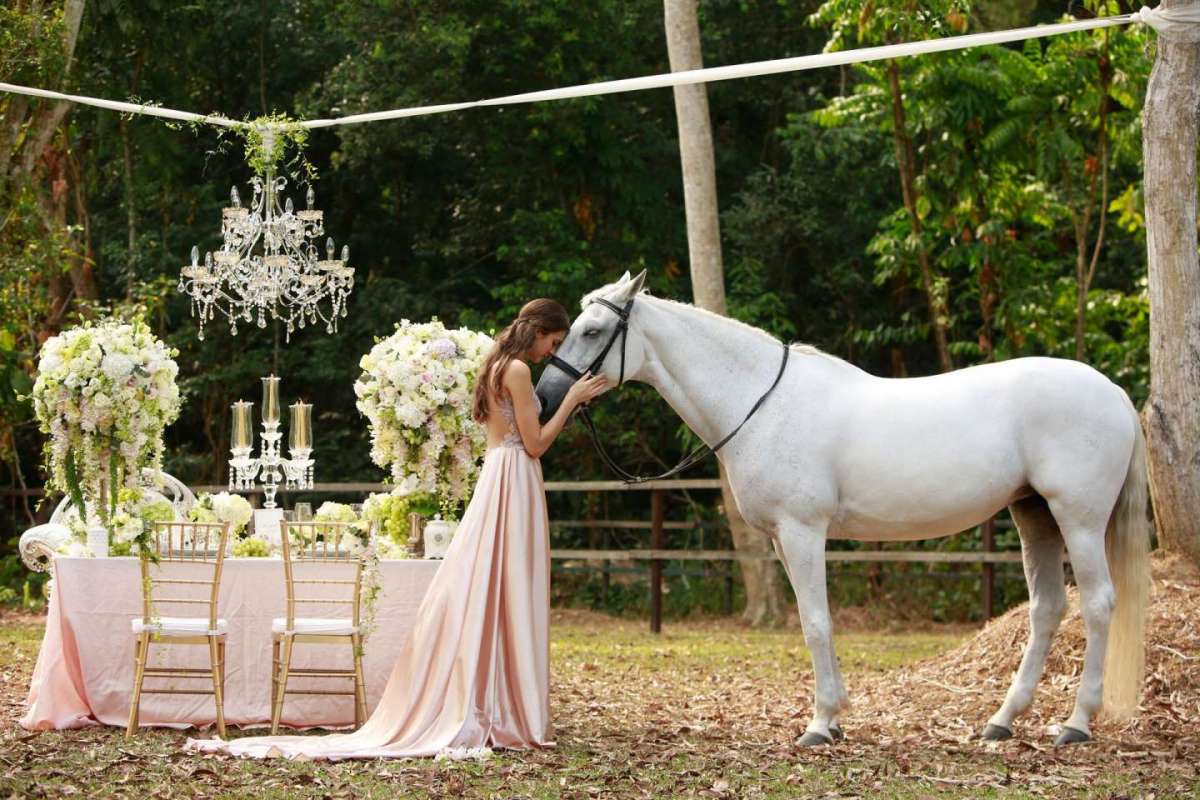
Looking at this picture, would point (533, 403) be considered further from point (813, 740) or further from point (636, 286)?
point (813, 740)

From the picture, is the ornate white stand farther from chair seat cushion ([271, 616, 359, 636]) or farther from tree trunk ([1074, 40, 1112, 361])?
tree trunk ([1074, 40, 1112, 361])

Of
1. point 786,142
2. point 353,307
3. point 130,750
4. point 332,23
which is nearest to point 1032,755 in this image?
point 130,750

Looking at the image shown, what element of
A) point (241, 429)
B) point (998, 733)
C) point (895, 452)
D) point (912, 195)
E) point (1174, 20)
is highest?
point (912, 195)

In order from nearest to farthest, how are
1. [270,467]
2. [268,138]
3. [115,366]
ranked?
[115,366] → [270,467] → [268,138]

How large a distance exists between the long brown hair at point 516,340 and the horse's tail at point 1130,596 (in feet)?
8.28

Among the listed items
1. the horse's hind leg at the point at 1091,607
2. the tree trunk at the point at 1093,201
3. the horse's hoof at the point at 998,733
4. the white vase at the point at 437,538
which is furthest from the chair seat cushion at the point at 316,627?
the tree trunk at the point at 1093,201

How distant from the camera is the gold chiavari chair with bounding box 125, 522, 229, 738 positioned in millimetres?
6500

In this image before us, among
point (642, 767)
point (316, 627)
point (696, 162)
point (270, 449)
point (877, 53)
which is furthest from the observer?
point (696, 162)

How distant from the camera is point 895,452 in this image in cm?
624

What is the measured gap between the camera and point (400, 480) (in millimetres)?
7199

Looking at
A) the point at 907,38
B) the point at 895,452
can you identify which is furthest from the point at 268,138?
the point at 907,38

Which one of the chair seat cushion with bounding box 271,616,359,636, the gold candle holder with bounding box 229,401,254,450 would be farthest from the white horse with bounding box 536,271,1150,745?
the gold candle holder with bounding box 229,401,254,450

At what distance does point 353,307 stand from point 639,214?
347cm

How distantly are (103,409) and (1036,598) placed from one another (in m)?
4.37
